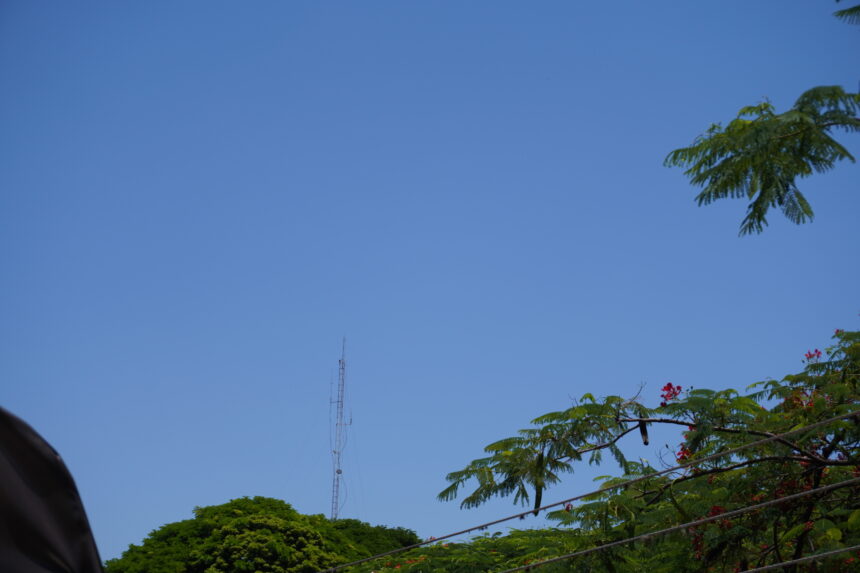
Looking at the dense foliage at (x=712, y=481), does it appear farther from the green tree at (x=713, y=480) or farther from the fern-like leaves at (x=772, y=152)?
the fern-like leaves at (x=772, y=152)

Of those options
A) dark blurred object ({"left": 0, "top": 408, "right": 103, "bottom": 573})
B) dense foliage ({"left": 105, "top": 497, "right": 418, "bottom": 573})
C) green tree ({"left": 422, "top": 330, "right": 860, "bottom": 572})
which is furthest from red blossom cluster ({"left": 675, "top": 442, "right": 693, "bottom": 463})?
dense foliage ({"left": 105, "top": 497, "right": 418, "bottom": 573})

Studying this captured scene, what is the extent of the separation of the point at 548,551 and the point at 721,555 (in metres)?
2.64

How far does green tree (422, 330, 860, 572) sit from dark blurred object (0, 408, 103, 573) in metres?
5.09

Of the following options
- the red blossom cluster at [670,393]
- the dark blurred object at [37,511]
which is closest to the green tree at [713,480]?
the red blossom cluster at [670,393]

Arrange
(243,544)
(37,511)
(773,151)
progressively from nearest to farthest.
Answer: (37,511)
(773,151)
(243,544)

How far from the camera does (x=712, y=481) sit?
7.91 meters

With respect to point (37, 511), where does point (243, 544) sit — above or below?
above

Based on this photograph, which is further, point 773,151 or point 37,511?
point 773,151

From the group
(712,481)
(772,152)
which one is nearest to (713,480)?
(712,481)

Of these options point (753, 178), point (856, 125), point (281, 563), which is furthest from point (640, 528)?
point (281, 563)

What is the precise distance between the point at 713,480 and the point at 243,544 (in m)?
13.4

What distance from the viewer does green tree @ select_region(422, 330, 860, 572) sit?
717cm

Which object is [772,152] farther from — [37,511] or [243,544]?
[243,544]

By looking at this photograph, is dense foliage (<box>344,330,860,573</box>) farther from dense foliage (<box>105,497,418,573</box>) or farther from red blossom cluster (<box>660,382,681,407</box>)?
dense foliage (<box>105,497,418,573</box>)
